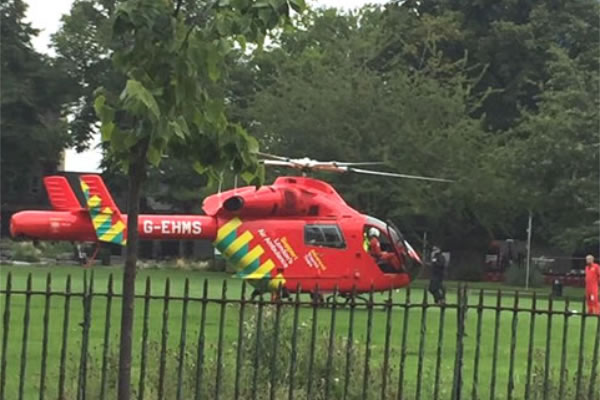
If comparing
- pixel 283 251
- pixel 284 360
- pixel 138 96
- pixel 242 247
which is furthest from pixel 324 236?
pixel 138 96

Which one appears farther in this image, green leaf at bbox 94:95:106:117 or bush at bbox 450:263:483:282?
bush at bbox 450:263:483:282

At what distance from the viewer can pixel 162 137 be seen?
6.84 m

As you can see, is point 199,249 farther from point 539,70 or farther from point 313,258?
point 313,258

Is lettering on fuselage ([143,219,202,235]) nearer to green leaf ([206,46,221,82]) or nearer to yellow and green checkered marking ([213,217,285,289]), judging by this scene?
yellow and green checkered marking ([213,217,285,289])

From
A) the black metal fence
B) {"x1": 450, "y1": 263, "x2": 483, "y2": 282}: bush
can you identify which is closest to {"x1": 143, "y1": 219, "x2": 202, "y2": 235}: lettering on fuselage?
the black metal fence

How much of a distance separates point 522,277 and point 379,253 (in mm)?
24532

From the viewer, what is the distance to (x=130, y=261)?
7562 millimetres

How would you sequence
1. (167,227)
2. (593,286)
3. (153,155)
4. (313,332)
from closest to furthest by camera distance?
(153,155) < (313,332) < (593,286) < (167,227)

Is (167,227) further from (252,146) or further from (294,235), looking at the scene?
(252,146)

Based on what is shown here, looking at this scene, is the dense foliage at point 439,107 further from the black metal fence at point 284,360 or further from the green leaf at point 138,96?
the green leaf at point 138,96

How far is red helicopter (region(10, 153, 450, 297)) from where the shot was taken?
26.6 meters

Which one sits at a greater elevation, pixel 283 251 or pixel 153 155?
→ pixel 153 155

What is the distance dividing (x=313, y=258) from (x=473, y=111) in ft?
102

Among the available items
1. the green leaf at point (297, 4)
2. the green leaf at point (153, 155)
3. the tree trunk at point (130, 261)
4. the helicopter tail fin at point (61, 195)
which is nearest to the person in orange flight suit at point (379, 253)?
the helicopter tail fin at point (61, 195)
